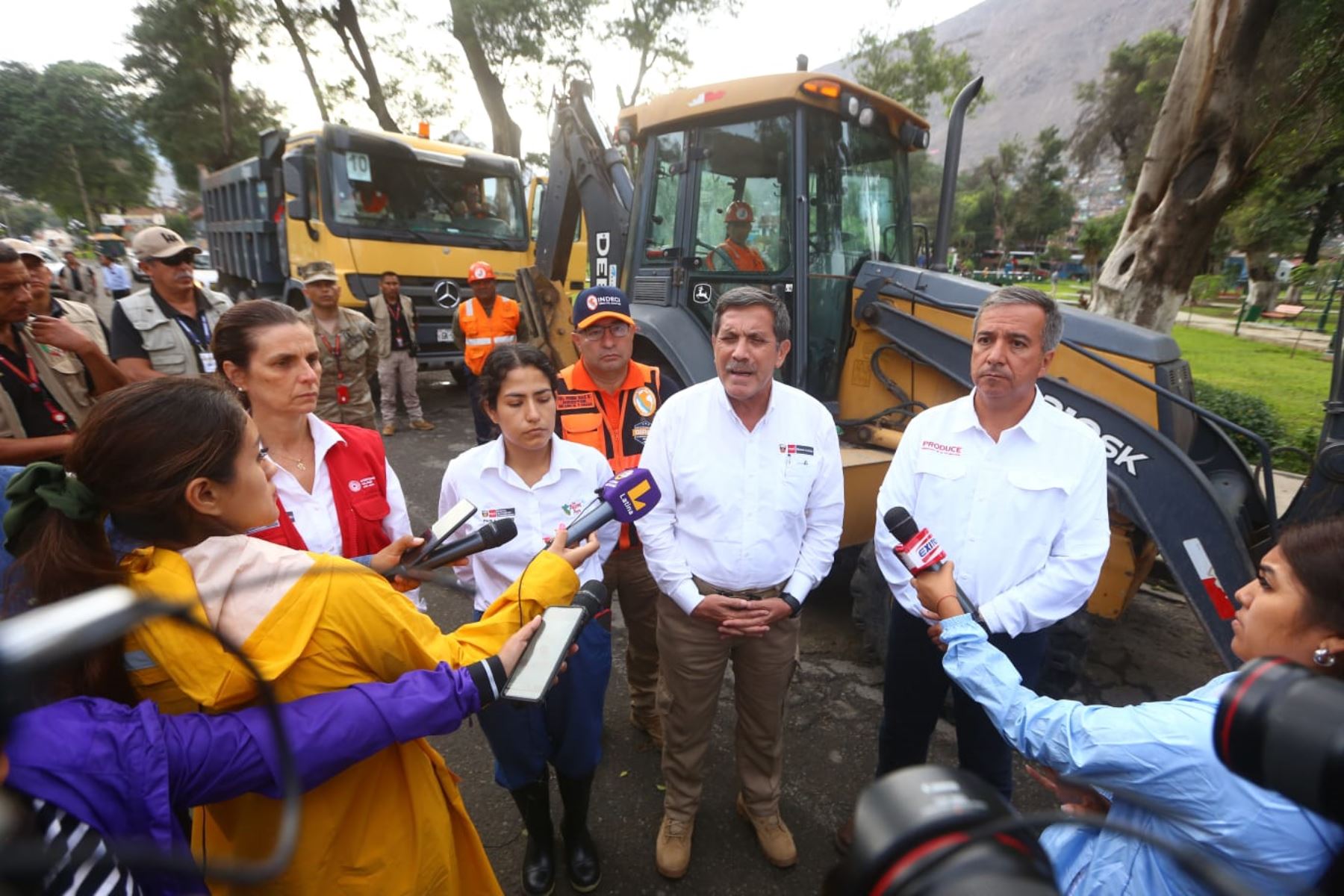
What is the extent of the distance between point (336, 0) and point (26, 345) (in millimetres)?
15654

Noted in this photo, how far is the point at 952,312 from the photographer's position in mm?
3365

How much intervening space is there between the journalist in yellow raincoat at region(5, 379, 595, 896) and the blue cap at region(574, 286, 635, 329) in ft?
5.69

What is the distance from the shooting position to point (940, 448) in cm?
198

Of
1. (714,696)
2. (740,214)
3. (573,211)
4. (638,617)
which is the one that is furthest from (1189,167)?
(714,696)

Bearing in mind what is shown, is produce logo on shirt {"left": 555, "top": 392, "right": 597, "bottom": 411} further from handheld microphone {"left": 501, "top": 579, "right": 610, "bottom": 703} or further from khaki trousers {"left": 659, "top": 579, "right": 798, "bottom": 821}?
handheld microphone {"left": 501, "top": 579, "right": 610, "bottom": 703}

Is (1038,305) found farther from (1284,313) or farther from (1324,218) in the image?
(1284,313)

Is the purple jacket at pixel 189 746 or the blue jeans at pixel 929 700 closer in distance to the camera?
the purple jacket at pixel 189 746

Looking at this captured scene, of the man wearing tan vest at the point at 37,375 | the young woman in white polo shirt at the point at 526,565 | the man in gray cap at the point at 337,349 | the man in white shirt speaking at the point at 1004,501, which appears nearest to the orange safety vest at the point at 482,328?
the man in gray cap at the point at 337,349

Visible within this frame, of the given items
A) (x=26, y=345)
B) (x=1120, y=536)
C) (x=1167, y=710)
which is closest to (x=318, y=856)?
(x=1167, y=710)

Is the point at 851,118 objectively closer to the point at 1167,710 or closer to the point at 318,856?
the point at 1167,710

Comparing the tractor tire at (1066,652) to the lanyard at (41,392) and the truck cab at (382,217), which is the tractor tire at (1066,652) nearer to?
the lanyard at (41,392)

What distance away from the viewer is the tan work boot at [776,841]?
2.18m

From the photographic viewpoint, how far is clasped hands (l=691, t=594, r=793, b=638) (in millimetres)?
2012

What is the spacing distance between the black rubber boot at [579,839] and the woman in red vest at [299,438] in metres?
0.89
